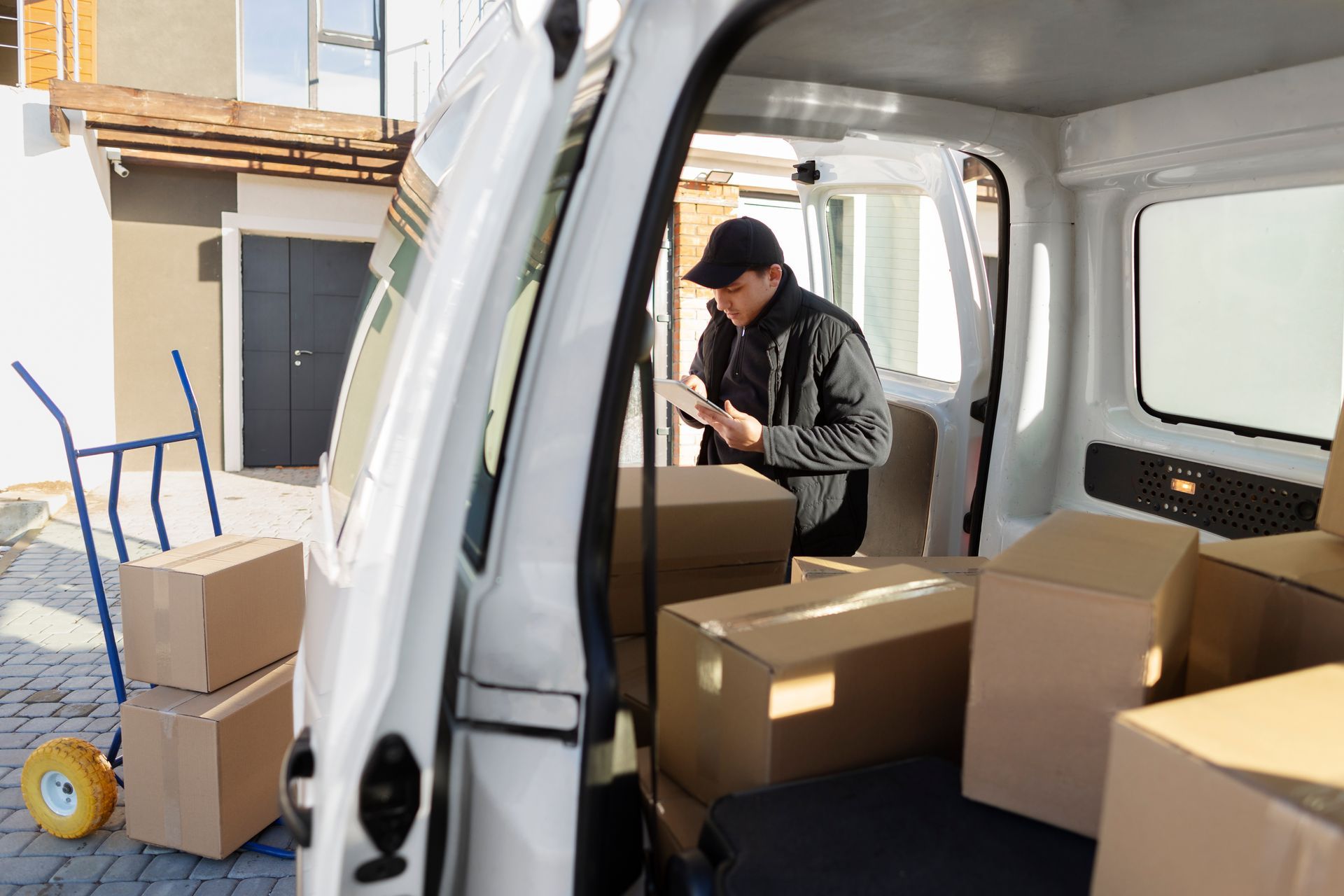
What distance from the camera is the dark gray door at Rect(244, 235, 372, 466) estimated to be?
10852mm

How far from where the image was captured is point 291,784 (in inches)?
47.1

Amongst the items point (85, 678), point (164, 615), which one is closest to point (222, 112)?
point (85, 678)

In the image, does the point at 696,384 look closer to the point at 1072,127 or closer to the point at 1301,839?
the point at 1072,127

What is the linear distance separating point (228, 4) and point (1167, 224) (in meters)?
11.0

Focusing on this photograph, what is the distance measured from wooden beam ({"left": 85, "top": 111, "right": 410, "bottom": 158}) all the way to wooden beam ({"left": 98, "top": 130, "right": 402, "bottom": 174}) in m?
0.05

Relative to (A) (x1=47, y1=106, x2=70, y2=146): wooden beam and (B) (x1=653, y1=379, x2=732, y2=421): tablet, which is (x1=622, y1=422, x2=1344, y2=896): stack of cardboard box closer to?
(B) (x1=653, y1=379, x2=732, y2=421): tablet

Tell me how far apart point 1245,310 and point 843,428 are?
3.76ft

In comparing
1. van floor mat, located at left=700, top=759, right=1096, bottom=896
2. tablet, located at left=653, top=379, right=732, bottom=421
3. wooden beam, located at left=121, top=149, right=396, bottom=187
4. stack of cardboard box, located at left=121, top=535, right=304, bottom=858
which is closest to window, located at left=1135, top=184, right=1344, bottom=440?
tablet, located at left=653, top=379, right=732, bottom=421

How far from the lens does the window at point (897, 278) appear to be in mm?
3689

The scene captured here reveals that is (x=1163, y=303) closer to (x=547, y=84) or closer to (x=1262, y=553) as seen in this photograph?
(x=1262, y=553)

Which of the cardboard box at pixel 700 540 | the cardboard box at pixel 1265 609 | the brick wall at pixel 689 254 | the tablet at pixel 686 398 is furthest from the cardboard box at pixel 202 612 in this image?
the brick wall at pixel 689 254

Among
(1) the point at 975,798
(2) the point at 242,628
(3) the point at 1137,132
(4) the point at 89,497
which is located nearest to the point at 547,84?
(1) the point at 975,798

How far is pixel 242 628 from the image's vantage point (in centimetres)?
314

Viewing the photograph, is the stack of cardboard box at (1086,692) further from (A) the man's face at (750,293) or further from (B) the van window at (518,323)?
(A) the man's face at (750,293)
